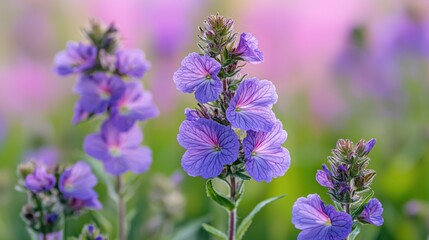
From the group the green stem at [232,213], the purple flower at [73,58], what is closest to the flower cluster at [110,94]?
the purple flower at [73,58]

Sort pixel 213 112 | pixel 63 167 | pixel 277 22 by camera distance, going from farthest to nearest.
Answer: pixel 277 22
pixel 63 167
pixel 213 112

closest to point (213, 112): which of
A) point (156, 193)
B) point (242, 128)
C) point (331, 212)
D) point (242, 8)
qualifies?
point (242, 128)

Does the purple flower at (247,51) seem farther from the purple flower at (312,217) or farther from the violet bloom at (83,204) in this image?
the violet bloom at (83,204)

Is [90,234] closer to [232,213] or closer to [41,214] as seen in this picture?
[41,214]

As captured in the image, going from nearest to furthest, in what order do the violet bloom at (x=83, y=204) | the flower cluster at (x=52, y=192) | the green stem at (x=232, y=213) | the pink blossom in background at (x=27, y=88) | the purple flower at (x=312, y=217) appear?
the purple flower at (x=312, y=217)
the green stem at (x=232, y=213)
the flower cluster at (x=52, y=192)
the violet bloom at (x=83, y=204)
the pink blossom in background at (x=27, y=88)

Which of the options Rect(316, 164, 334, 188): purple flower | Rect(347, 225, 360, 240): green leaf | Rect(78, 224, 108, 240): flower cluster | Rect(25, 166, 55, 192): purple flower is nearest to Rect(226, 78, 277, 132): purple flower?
Rect(316, 164, 334, 188): purple flower

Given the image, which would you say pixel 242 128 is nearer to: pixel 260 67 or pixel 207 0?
pixel 260 67

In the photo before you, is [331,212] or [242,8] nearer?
[331,212]

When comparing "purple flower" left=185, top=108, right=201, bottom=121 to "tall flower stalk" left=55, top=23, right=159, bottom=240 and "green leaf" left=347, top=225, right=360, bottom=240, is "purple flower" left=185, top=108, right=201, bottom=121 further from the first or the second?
"tall flower stalk" left=55, top=23, right=159, bottom=240
